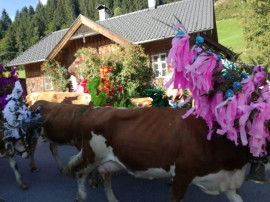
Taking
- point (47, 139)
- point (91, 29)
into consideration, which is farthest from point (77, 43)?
point (47, 139)

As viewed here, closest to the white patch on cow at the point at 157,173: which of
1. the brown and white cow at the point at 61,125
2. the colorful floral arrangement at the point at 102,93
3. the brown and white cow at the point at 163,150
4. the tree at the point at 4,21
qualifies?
the brown and white cow at the point at 163,150

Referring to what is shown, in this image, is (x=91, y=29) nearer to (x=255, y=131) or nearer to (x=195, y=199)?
(x=195, y=199)

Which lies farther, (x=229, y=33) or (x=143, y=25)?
(x=229, y=33)

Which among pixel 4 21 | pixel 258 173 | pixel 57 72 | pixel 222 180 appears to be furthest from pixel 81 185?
pixel 4 21

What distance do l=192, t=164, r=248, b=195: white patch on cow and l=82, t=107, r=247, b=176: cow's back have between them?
0.07m

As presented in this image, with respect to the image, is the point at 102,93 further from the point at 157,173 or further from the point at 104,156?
the point at 157,173

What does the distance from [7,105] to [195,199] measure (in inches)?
127

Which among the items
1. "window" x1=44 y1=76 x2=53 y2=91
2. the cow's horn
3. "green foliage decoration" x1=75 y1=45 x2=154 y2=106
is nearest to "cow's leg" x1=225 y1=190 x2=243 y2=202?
the cow's horn

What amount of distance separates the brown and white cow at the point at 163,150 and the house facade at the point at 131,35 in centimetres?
1282

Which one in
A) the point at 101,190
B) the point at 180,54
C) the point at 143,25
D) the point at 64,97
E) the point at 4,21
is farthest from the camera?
the point at 4,21

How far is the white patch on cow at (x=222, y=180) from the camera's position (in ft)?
11.7

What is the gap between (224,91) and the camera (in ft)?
11.0

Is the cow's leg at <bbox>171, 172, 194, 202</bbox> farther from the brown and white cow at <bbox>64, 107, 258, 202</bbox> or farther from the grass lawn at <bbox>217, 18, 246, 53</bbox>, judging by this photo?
the grass lawn at <bbox>217, 18, 246, 53</bbox>

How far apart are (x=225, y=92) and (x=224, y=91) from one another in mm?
14
